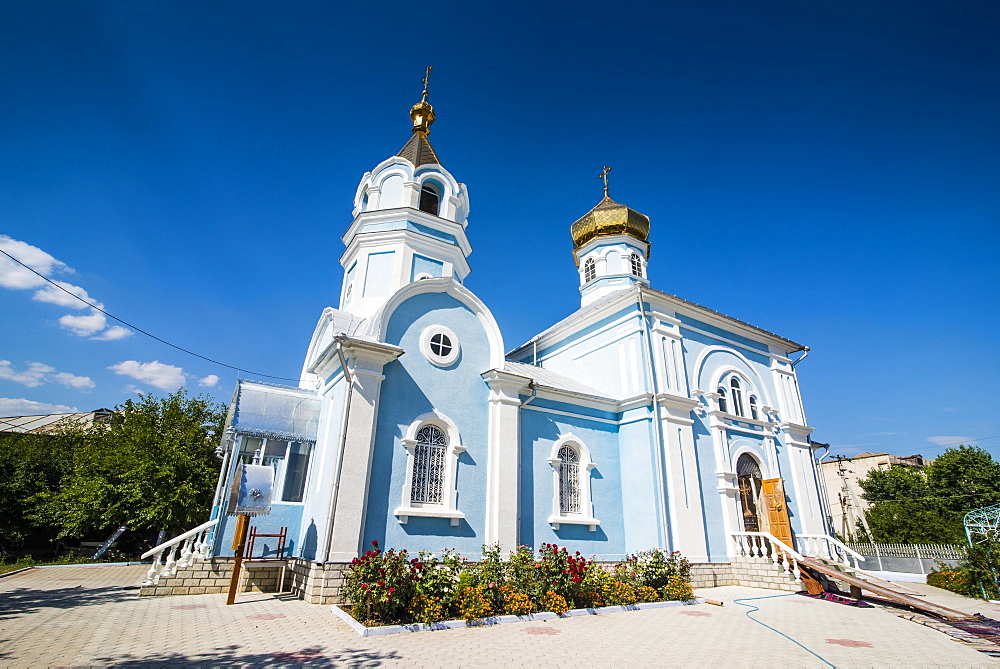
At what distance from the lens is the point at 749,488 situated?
15.2 m

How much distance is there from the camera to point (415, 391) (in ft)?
36.4

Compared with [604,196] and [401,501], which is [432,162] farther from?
[401,501]

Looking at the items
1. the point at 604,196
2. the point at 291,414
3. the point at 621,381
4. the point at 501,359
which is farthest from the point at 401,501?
the point at 604,196

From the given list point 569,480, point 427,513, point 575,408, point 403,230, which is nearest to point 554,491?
point 569,480

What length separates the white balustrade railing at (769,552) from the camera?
40.8ft

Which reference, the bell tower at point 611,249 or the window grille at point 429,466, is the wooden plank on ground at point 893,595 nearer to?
the window grille at point 429,466

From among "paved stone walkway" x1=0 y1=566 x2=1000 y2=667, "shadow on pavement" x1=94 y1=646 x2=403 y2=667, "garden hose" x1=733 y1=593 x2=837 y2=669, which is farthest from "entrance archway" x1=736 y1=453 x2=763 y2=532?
"shadow on pavement" x1=94 y1=646 x2=403 y2=667

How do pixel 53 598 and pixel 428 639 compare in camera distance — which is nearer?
pixel 428 639

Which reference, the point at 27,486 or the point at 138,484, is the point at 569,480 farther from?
the point at 27,486

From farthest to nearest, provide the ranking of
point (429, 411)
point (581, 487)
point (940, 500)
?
point (940, 500)
point (581, 487)
point (429, 411)

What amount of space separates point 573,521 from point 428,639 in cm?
620

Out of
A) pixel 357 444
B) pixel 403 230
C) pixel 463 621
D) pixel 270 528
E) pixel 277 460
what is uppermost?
pixel 403 230

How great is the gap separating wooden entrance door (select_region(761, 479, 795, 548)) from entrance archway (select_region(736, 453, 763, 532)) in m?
0.24

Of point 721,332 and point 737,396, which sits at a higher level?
point 721,332
